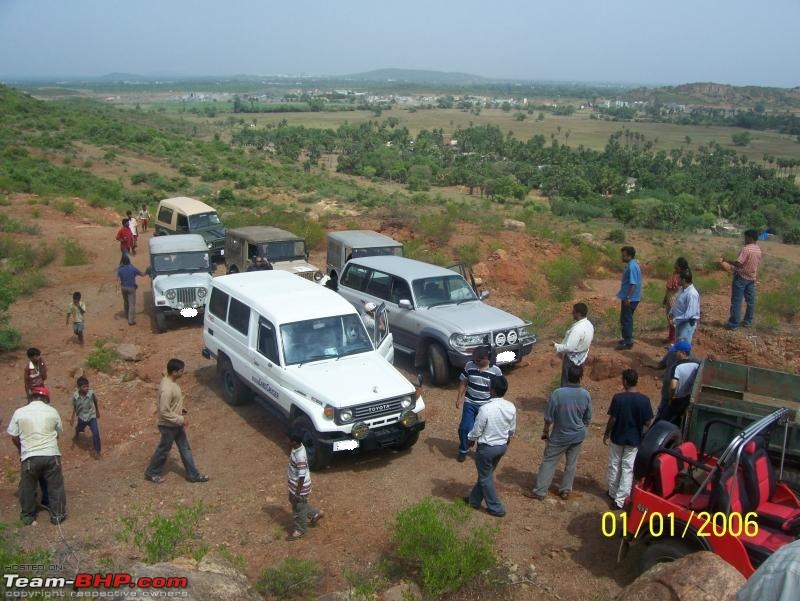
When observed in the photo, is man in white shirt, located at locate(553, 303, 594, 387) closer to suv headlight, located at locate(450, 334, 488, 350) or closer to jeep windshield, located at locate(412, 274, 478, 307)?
suv headlight, located at locate(450, 334, 488, 350)

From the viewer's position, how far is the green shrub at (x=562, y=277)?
1717 centimetres

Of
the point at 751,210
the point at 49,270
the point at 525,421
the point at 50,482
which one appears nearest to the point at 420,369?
the point at 525,421

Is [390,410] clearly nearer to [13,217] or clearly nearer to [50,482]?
[50,482]

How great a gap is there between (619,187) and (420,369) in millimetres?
48814

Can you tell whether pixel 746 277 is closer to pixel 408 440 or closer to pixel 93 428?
pixel 408 440

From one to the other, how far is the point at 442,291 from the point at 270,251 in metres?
5.67

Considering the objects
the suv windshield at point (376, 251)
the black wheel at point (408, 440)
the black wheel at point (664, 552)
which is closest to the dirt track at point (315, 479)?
the black wheel at point (408, 440)

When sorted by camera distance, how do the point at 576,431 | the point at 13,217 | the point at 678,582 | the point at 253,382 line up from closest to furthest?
the point at 678,582
the point at 576,431
the point at 253,382
the point at 13,217

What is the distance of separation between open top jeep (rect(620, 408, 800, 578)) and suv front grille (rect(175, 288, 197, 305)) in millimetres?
10456

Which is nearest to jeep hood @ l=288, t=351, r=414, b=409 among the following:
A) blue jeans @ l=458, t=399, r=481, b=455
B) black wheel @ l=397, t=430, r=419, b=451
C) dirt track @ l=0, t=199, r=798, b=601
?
black wheel @ l=397, t=430, r=419, b=451

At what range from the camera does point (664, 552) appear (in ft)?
17.8

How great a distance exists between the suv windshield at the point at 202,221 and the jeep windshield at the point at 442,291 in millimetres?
9987

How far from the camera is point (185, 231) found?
18969mm

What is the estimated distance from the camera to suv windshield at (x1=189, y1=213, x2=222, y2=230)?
19.0m
